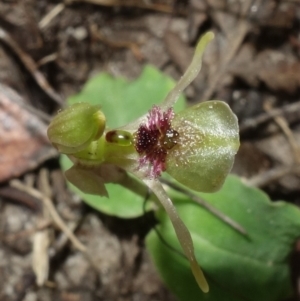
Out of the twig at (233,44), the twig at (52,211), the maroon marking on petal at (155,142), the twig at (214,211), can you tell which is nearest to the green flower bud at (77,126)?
the maroon marking on petal at (155,142)

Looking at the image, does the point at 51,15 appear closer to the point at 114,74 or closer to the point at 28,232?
the point at 114,74

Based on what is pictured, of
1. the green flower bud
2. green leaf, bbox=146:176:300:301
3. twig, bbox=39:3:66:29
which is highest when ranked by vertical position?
the green flower bud

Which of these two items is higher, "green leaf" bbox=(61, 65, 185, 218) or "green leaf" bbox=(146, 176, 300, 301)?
"green leaf" bbox=(61, 65, 185, 218)

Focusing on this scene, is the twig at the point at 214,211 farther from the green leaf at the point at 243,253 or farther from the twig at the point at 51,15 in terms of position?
the twig at the point at 51,15

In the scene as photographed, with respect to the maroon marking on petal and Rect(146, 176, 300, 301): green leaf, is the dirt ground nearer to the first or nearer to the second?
Rect(146, 176, 300, 301): green leaf

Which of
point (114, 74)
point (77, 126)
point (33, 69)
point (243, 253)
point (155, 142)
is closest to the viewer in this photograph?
point (77, 126)

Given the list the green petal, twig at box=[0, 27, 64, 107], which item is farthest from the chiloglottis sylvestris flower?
twig at box=[0, 27, 64, 107]

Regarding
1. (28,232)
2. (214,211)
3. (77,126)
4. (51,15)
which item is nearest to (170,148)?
(77,126)
